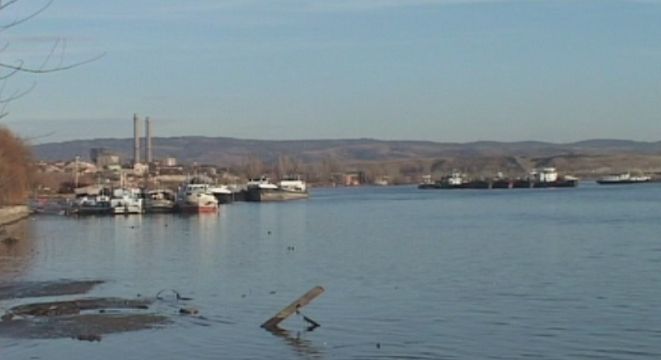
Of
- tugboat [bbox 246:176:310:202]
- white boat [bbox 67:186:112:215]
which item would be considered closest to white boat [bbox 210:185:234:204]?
tugboat [bbox 246:176:310:202]

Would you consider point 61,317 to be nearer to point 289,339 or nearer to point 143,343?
point 143,343

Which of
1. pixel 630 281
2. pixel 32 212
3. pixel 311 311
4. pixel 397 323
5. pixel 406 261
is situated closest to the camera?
pixel 397 323

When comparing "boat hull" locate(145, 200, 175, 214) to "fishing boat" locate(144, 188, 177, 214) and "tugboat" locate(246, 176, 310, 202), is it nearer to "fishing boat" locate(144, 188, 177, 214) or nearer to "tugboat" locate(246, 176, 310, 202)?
"fishing boat" locate(144, 188, 177, 214)

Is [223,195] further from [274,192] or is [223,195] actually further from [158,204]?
[158,204]

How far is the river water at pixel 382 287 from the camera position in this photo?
2522 centimetres

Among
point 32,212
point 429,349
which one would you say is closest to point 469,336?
point 429,349

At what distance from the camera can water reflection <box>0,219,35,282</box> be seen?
43781 mm

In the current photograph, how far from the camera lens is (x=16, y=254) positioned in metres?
54.3

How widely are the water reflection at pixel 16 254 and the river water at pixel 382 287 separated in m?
0.16

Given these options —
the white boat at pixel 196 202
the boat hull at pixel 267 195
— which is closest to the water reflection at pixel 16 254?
the white boat at pixel 196 202

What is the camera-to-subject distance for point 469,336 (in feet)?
86.8

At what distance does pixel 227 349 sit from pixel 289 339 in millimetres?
→ 1771

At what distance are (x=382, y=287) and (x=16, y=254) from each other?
23543 mm

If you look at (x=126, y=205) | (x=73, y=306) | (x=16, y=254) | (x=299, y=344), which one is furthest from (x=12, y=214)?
(x=299, y=344)
